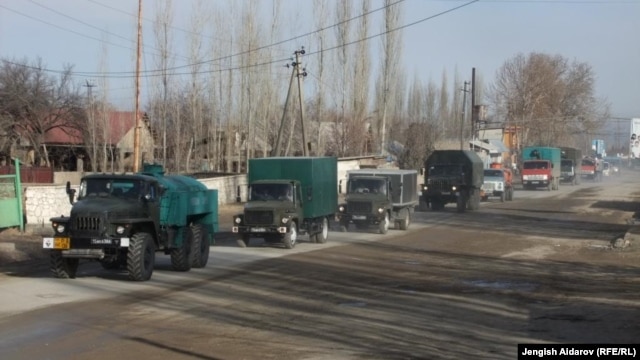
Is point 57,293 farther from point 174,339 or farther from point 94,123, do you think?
point 94,123

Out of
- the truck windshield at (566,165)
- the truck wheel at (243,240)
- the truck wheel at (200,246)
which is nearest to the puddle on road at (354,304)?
the truck wheel at (200,246)

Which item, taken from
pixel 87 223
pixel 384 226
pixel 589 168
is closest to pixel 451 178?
pixel 384 226

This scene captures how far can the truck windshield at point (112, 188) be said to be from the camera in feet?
54.9

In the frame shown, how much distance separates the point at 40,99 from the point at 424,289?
5150 cm

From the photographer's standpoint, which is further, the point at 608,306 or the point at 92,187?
the point at 92,187

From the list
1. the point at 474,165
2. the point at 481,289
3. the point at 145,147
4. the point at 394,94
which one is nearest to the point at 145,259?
the point at 481,289

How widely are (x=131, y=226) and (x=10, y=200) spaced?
1056 cm

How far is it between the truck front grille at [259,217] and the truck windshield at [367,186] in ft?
25.0

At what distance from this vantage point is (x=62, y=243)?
15.7m

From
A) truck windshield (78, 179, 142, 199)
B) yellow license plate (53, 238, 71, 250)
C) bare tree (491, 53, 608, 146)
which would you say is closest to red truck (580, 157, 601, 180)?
bare tree (491, 53, 608, 146)

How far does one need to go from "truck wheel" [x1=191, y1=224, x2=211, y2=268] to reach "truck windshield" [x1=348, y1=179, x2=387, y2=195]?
12199 millimetres

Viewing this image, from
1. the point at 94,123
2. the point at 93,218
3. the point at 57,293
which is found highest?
the point at 94,123

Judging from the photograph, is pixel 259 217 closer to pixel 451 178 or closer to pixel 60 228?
pixel 60 228

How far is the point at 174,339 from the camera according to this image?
1023cm
